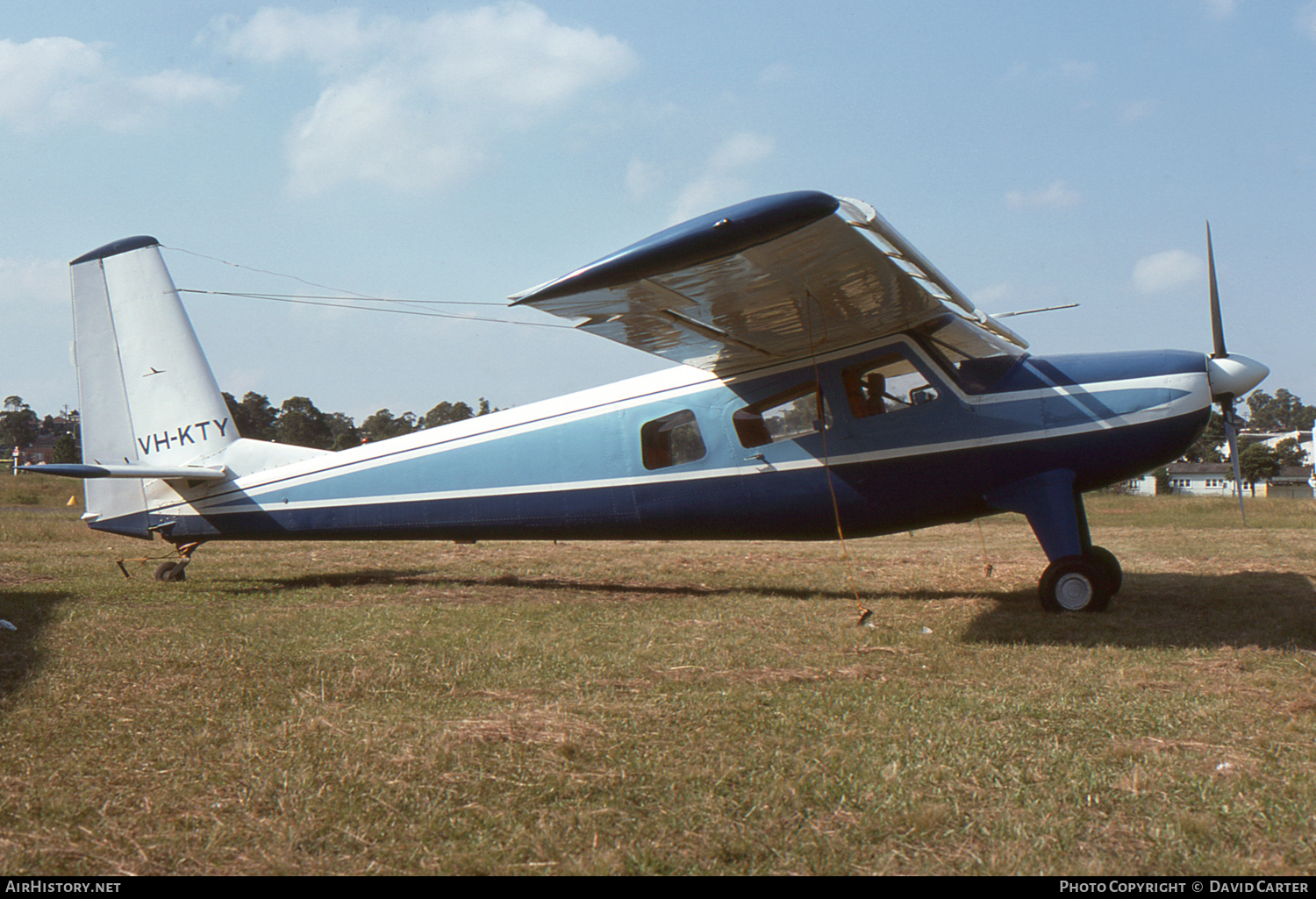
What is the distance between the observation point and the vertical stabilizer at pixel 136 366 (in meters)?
9.60

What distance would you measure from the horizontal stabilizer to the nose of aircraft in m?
9.79

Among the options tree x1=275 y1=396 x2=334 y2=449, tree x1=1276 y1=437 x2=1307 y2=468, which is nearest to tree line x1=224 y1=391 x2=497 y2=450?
tree x1=275 y1=396 x2=334 y2=449

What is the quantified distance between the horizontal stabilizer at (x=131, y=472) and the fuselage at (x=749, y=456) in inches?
7.2

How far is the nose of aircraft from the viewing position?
6914mm

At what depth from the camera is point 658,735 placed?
3639mm

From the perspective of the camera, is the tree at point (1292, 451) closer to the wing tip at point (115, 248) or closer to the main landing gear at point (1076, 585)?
the main landing gear at point (1076, 585)

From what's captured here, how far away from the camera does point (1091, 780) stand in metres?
3.10

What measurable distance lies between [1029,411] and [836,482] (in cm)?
169

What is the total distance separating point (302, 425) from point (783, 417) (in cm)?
7080

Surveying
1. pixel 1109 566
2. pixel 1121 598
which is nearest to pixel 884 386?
pixel 1109 566

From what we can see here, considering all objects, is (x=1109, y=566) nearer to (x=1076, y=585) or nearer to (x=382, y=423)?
(x=1076, y=585)

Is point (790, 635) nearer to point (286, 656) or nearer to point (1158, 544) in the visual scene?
point (286, 656)

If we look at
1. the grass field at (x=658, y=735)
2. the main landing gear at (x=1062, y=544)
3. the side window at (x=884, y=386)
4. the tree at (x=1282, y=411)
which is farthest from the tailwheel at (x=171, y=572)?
the tree at (x=1282, y=411)

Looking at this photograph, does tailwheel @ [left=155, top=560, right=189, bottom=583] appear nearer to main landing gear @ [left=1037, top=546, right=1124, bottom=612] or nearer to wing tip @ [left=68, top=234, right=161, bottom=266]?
wing tip @ [left=68, top=234, right=161, bottom=266]
